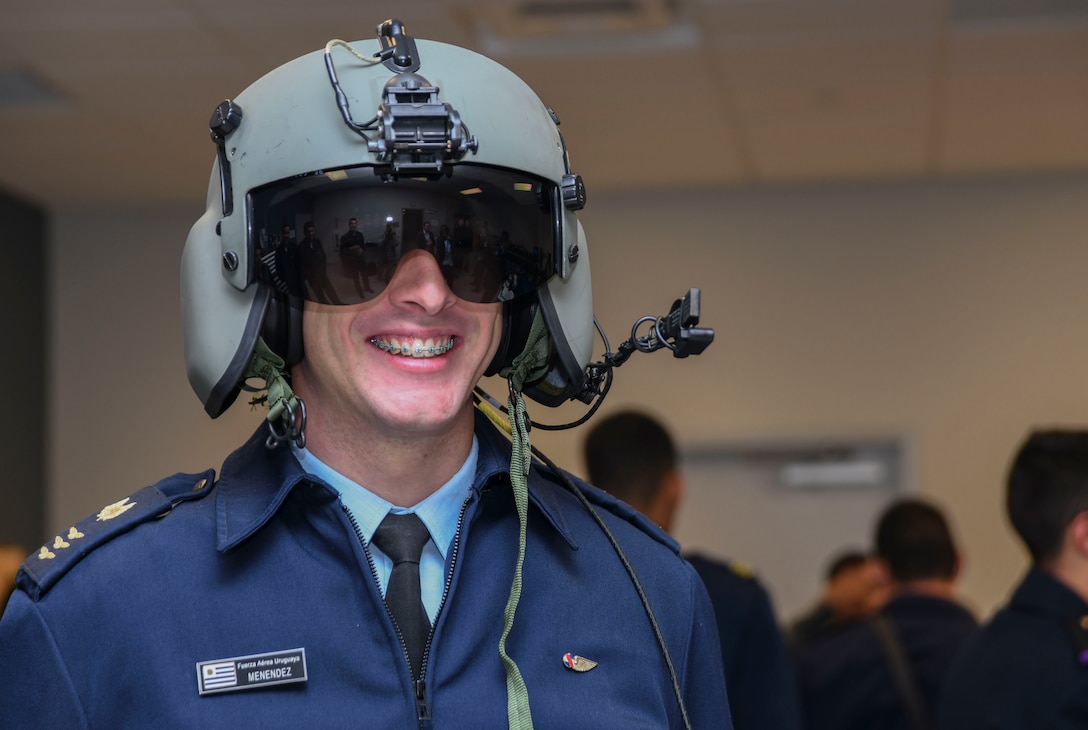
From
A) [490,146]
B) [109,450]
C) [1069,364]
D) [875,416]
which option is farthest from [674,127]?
[490,146]

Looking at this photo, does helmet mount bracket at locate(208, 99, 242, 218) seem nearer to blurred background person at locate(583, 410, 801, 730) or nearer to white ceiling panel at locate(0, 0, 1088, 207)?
blurred background person at locate(583, 410, 801, 730)

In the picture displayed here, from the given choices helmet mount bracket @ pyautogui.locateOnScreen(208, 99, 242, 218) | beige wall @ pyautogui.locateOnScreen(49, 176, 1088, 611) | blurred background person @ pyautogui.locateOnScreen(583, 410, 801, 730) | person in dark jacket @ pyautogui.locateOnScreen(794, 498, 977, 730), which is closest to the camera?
helmet mount bracket @ pyautogui.locateOnScreen(208, 99, 242, 218)

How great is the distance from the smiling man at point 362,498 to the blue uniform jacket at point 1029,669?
51.2 inches

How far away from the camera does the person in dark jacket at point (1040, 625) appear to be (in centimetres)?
→ 246

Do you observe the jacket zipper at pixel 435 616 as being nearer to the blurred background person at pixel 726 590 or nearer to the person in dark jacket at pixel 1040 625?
the person in dark jacket at pixel 1040 625

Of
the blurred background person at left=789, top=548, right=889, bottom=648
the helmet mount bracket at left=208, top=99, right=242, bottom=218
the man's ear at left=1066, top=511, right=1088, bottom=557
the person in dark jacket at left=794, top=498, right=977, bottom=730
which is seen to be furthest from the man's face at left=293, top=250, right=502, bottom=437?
the blurred background person at left=789, top=548, right=889, bottom=648

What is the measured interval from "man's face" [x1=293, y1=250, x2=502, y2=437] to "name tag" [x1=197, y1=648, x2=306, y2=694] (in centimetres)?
23

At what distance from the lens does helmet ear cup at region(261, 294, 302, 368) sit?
1325mm

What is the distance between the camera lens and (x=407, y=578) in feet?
4.26

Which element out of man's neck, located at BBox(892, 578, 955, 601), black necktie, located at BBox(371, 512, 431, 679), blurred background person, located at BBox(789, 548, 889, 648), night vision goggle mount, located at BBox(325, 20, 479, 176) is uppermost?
night vision goggle mount, located at BBox(325, 20, 479, 176)

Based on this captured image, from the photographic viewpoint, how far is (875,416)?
6.26 meters

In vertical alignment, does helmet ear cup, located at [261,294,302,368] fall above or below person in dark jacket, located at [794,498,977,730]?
above

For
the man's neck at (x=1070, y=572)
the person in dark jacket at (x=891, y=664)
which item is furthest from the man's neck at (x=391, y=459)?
the person in dark jacket at (x=891, y=664)

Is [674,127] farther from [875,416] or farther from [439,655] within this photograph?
[439,655]
